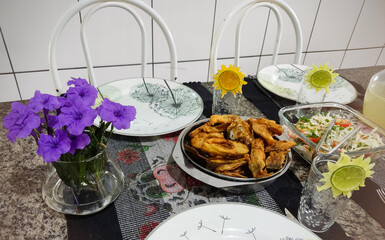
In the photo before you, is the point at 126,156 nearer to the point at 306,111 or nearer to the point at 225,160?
the point at 225,160

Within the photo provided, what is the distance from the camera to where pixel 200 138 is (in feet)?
2.43

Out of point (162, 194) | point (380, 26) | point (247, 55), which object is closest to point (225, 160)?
point (162, 194)

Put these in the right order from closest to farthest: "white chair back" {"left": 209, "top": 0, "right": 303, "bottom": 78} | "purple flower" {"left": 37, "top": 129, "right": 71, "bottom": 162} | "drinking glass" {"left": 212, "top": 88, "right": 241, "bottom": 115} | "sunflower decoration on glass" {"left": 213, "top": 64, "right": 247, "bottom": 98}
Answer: "purple flower" {"left": 37, "top": 129, "right": 71, "bottom": 162} < "sunflower decoration on glass" {"left": 213, "top": 64, "right": 247, "bottom": 98} < "drinking glass" {"left": 212, "top": 88, "right": 241, "bottom": 115} < "white chair back" {"left": 209, "top": 0, "right": 303, "bottom": 78}

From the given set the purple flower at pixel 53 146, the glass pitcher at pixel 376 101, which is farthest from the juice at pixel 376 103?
the purple flower at pixel 53 146

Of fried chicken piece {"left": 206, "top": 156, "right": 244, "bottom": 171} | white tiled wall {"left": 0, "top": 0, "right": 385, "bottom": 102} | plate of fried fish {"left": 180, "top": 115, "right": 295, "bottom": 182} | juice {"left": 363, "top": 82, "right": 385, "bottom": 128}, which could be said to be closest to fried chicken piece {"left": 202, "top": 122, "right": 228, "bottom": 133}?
plate of fried fish {"left": 180, "top": 115, "right": 295, "bottom": 182}

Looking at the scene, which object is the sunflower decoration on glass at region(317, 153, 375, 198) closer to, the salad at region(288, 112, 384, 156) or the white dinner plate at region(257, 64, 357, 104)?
the salad at region(288, 112, 384, 156)

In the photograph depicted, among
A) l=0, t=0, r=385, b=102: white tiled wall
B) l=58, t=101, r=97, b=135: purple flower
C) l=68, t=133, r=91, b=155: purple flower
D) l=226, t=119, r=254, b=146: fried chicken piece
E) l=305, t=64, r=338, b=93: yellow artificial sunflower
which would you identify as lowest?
l=0, t=0, r=385, b=102: white tiled wall

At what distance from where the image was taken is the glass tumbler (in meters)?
0.61

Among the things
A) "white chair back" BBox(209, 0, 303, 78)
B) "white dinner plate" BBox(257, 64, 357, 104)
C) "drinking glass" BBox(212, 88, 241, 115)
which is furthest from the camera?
"white chair back" BBox(209, 0, 303, 78)

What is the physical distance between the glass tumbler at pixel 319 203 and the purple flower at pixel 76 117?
1.51ft

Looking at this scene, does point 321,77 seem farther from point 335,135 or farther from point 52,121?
point 52,121

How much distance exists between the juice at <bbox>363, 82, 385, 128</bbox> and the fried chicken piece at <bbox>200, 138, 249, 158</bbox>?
0.58 metres

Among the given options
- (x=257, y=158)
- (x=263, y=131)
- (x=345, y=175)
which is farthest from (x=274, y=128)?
(x=345, y=175)

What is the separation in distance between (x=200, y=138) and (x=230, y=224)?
23cm
